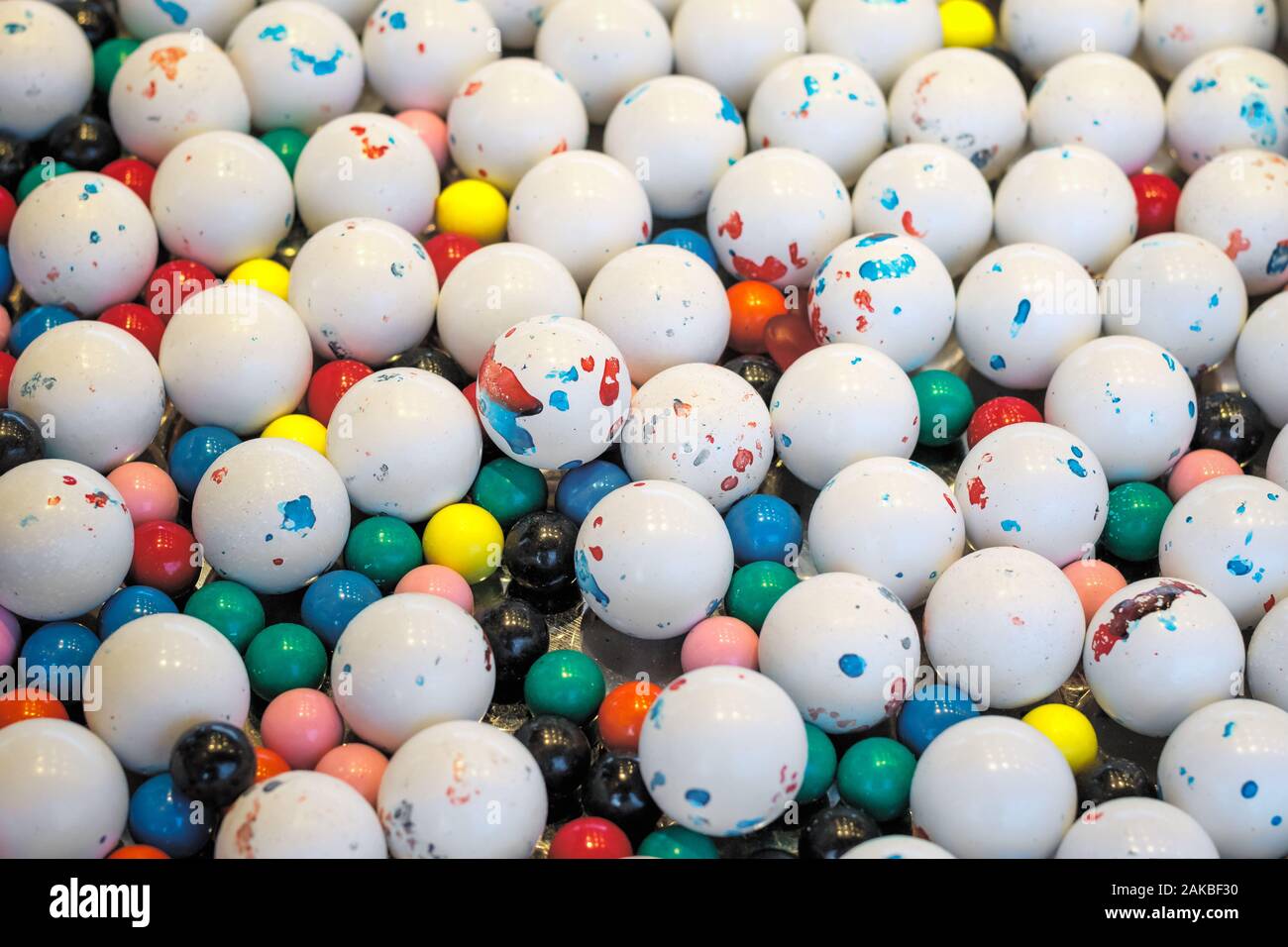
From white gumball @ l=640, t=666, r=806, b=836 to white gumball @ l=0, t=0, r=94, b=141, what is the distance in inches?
67.0

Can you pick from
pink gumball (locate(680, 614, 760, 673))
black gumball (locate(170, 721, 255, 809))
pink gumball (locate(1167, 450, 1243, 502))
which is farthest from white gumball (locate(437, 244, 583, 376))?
pink gumball (locate(1167, 450, 1243, 502))

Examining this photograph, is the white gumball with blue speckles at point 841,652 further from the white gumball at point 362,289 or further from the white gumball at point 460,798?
the white gumball at point 362,289

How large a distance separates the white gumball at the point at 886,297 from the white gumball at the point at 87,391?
114 centimetres

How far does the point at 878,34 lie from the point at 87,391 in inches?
65.3

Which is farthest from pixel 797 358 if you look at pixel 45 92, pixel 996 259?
pixel 45 92

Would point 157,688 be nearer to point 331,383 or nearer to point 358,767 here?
point 358,767

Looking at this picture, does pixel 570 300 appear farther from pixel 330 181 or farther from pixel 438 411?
pixel 330 181

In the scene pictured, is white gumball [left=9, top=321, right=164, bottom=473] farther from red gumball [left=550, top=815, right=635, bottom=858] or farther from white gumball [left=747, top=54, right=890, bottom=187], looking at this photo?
white gumball [left=747, top=54, right=890, bottom=187]

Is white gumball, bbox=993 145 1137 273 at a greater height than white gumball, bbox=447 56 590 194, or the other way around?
white gumball, bbox=447 56 590 194

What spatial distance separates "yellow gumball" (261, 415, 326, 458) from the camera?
2.36m

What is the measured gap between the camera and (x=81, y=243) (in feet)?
8.16

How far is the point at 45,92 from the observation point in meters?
2.70

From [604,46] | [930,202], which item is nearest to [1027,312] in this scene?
[930,202]
